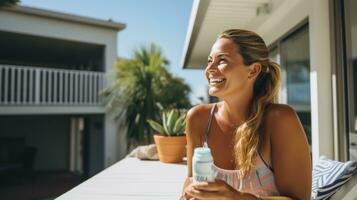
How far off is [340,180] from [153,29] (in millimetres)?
13213

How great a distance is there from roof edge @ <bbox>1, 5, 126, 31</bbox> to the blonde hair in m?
8.50

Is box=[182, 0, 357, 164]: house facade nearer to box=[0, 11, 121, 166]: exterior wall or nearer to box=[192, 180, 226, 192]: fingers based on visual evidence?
box=[192, 180, 226, 192]: fingers

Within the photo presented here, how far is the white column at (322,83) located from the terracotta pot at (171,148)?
1412 mm

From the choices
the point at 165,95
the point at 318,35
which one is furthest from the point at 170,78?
the point at 318,35

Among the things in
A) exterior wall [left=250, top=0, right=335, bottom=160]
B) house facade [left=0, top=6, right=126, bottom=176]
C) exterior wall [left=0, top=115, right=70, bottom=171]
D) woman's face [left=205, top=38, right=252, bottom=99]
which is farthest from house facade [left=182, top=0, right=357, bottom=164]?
exterior wall [left=0, top=115, right=70, bottom=171]

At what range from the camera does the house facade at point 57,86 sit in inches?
325

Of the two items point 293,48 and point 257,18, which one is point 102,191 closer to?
point 293,48

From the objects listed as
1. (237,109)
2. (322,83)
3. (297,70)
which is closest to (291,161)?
(237,109)

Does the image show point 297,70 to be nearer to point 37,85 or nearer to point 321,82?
point 321,82

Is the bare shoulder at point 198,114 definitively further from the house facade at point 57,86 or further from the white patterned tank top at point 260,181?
the house facade at point 57,86

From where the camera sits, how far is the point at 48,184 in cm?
996

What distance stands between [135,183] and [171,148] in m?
0.84

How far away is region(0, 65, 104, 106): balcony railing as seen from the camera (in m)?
8.06

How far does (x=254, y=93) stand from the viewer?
4.06 ft
